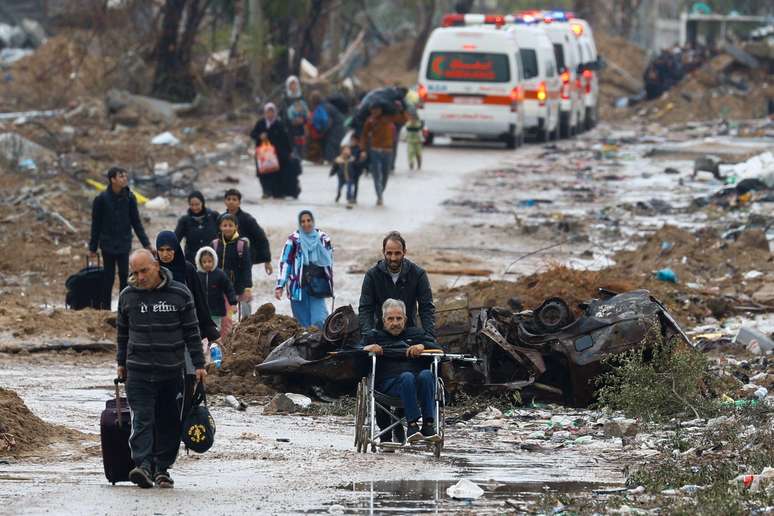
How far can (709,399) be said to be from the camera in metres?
12.3

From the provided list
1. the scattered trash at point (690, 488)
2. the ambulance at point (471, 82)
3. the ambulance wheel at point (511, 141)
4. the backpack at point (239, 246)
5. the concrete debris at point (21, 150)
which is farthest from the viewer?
the ambulance wheel at point (511, 141)

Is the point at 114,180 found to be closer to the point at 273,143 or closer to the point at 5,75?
the point at 273,143

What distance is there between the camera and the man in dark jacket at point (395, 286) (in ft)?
36.7

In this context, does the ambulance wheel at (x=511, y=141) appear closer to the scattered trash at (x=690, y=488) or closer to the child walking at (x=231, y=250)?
the child walking at (x=231, y=250)

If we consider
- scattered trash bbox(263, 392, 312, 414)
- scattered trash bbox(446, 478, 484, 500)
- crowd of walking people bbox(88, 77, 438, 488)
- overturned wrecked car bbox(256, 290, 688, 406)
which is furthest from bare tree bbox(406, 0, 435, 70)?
scattered trash bbox(446, 478, 484, 500)

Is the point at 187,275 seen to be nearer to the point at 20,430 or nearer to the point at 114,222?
the point at 20,430

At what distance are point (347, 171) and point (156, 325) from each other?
15429 mm

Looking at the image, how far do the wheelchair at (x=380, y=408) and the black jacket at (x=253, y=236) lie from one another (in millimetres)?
5007

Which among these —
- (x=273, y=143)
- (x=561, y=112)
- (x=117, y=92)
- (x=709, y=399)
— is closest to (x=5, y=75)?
(x=117, y=92)

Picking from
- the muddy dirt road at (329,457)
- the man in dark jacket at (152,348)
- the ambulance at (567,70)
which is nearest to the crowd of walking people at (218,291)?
the man in dark jacket at (152,348)

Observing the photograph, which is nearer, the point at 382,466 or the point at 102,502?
the point at 102,502

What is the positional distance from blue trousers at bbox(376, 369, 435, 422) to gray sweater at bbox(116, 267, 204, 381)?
5.19 ft

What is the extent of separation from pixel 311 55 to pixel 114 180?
2945 cm

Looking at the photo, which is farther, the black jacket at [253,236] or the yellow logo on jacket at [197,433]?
the black jacket at [253,236]
